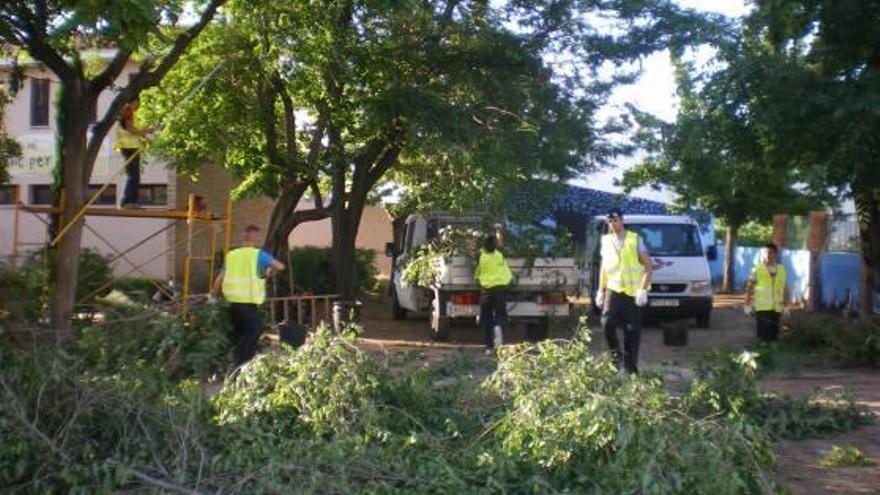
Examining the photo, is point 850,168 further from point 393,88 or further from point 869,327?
point 393,88

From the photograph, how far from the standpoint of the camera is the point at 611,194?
1251 inches

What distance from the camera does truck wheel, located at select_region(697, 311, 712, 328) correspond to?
19.4 meters

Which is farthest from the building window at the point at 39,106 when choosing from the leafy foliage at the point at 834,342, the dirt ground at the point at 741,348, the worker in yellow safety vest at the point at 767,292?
Answer: the leafy foliage at the point at 834,342

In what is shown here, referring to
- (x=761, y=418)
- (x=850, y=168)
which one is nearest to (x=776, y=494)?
(x=761, y=418)

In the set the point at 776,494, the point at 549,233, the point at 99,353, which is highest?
the point at 549,233

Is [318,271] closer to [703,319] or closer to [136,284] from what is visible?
[136,284]

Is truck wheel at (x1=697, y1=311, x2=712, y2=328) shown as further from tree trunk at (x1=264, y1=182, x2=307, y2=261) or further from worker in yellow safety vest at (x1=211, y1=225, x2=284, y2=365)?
worker in yellow safety vest at (x1=211, y1=225, x2=284, y2=365)

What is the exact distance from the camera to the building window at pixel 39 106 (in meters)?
26.4

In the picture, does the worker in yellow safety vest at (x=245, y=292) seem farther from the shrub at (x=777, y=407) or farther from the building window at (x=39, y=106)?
the building window at (x=39, y=106)

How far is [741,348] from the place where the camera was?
16.0 metres

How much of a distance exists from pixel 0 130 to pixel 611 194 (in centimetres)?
1893

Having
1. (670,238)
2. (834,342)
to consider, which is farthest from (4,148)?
(834,342)

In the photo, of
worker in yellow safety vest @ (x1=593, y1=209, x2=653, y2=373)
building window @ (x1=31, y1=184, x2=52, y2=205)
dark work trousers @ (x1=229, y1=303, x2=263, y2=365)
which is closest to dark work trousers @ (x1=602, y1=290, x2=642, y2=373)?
worker in yellow safety vest @ (x1=593, y1=209, x2=653, y2=373)

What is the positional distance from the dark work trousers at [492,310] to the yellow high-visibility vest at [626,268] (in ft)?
13.6
